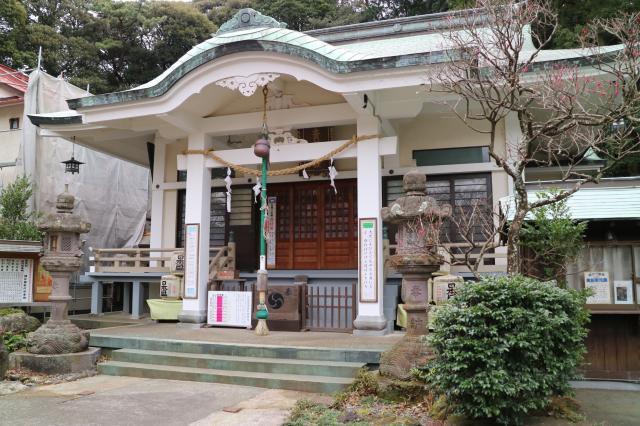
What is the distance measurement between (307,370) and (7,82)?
59.0ft

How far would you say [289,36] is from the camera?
10.5 m

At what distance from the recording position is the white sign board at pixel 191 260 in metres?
11.4

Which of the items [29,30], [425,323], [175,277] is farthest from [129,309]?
[29,30]

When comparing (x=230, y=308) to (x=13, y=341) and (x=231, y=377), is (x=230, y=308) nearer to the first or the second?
(x=231, y=377)

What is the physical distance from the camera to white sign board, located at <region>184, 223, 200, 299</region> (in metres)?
11.4

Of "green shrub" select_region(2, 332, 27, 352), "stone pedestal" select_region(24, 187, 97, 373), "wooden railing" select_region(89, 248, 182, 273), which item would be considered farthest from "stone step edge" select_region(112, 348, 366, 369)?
"wooden railing" select_region(89, 248, 182, 273)


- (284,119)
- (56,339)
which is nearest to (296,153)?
(284,119)

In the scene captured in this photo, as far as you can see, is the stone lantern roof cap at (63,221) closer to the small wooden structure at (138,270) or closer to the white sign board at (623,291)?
the small wooden structure at (138,270)

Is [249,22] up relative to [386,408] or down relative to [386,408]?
up

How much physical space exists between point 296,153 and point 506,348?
284 inches

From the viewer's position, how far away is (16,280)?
11492 millimetres

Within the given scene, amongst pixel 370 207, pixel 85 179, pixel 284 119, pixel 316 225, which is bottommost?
pixel 316 225

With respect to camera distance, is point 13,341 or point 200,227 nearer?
point 13,341

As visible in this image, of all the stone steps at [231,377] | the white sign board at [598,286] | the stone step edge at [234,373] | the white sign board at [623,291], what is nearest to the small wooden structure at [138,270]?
the stone step edge at [234,373]
